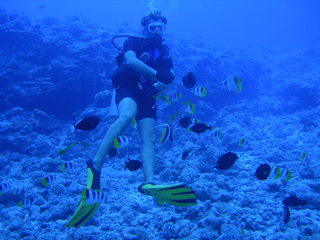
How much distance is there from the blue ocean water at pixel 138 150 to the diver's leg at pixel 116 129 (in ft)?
1.55

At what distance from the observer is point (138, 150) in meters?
9.19

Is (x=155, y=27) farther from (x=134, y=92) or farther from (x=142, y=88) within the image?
(x=134, y=92)

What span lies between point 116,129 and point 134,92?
1017 millimetres

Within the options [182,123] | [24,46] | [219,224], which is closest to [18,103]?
[24,46]

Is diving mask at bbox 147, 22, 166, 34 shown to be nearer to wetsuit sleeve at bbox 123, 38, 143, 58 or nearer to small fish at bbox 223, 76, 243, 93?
wetsuit sleeve at bbox 123, 38, 143, 58

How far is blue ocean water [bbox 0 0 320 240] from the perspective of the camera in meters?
5.09

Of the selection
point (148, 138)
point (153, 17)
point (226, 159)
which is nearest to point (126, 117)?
point (148, 138)

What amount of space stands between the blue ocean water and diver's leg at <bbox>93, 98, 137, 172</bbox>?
1.55ft

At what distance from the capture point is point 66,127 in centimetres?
1115

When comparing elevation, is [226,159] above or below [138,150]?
below

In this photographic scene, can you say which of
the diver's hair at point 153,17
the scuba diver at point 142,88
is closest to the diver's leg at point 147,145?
the scuba diver at point 142,88

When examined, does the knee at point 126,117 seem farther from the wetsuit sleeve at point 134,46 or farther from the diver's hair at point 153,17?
the diver's hair at point 153,17

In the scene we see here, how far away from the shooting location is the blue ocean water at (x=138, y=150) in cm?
509

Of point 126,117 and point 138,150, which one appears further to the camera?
point 138,150
